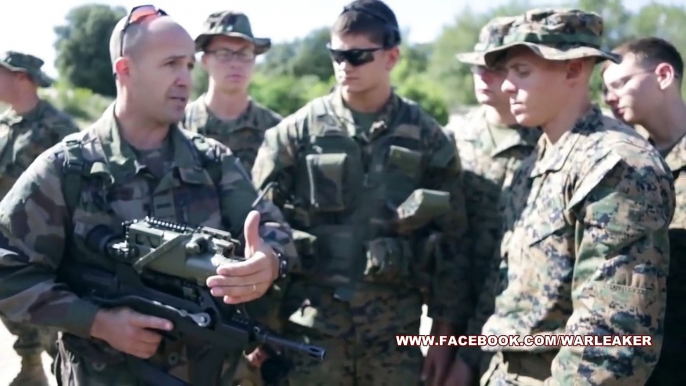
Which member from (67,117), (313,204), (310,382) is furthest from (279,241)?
(67,117)

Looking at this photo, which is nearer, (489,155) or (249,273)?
(249,273)

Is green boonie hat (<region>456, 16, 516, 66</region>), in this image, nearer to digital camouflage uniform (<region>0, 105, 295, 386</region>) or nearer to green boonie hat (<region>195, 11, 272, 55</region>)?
digital camouflage uniform (<region>0, 105, 295, 386</region>)

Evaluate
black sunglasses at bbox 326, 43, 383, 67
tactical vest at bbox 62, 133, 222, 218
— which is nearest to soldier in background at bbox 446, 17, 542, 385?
black sunglasses at bbox 326, 43, 383, 67

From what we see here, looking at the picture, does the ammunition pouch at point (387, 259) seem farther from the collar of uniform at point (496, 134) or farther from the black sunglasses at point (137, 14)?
the black sunglasses at point (137, 14)

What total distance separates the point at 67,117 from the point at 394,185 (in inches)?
148

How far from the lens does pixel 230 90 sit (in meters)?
5.61

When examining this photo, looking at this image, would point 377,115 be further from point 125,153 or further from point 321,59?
point 321,59

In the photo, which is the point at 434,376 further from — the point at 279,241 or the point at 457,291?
the point at 279,241

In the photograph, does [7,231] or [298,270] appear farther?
[298,270]

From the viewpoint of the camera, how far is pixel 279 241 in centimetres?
284

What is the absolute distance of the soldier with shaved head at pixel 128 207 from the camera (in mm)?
2566

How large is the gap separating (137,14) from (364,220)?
1417 mm

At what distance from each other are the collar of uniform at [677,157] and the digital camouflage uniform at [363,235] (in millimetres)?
945

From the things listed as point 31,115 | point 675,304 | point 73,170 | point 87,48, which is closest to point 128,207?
point 73,170
